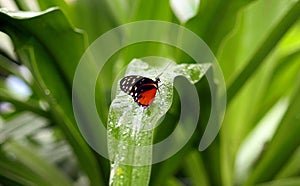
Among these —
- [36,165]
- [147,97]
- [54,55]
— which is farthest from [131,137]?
[36,165]

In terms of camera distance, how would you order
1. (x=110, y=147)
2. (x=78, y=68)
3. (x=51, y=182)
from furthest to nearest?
(x=51, y=182), (x=78, y=68), (x=110, y=147)

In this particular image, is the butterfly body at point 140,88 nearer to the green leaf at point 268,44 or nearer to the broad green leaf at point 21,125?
the green leaf at point 268,44

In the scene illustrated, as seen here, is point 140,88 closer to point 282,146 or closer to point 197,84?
point 197,84

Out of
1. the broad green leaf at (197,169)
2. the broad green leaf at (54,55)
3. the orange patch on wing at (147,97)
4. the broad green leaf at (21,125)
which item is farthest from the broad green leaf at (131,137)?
the broad green leaf at (21,125)

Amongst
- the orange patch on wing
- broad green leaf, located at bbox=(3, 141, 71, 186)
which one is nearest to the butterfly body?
the orange patch on wing

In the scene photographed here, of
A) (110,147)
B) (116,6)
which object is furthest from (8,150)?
(110,147)

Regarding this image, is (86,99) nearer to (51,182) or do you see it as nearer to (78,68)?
(78,68)
